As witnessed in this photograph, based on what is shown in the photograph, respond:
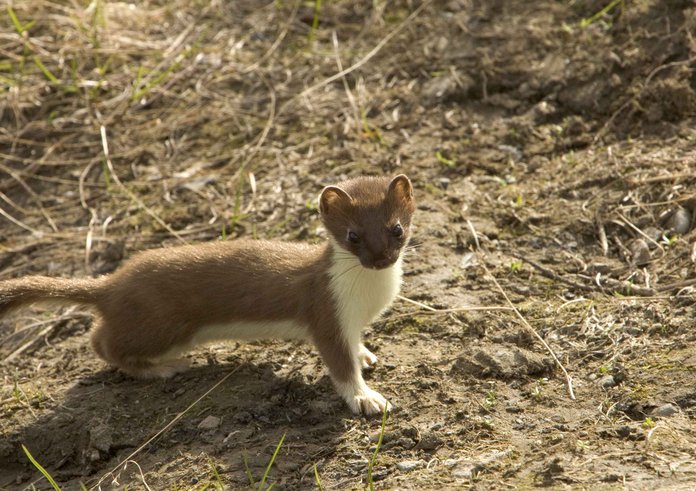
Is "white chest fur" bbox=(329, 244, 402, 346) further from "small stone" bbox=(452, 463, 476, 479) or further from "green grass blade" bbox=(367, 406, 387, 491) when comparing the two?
"small stone" bbox=(452, 463, 476, 479)

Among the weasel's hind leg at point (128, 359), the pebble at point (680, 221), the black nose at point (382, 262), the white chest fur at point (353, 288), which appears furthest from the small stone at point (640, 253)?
the weasel's hind leg at point (128, 359)

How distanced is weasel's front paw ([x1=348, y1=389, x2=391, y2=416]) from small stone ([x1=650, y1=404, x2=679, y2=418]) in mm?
1181

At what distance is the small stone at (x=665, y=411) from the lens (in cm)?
381

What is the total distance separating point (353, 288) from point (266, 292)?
0.49m

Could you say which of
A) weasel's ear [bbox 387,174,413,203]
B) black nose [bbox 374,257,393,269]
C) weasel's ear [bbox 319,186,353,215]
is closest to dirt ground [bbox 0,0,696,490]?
black nose [bbox 374,257,393,269]

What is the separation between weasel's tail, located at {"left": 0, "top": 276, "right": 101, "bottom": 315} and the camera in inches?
190

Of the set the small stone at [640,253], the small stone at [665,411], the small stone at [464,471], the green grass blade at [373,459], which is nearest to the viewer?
the green grass blade at [373,459]

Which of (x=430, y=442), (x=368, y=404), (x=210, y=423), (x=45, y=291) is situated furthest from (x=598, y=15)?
(x=45, y=291)

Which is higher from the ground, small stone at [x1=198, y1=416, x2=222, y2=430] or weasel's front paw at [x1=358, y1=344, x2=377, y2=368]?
weasel's front paw at [x1=358, y1=344, x2=377, y2=368]

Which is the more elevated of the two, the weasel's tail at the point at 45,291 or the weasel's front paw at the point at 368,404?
the weasel's tail at the point at 45,291

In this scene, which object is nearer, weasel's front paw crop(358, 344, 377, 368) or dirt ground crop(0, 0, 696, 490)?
dirt ground crop(0, 0, 696, 490)

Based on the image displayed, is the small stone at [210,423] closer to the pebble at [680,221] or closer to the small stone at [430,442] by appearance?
the small stone at [430,442]

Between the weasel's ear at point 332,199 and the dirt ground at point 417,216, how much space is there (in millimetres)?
868

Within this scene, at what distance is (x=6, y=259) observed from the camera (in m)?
6.27
